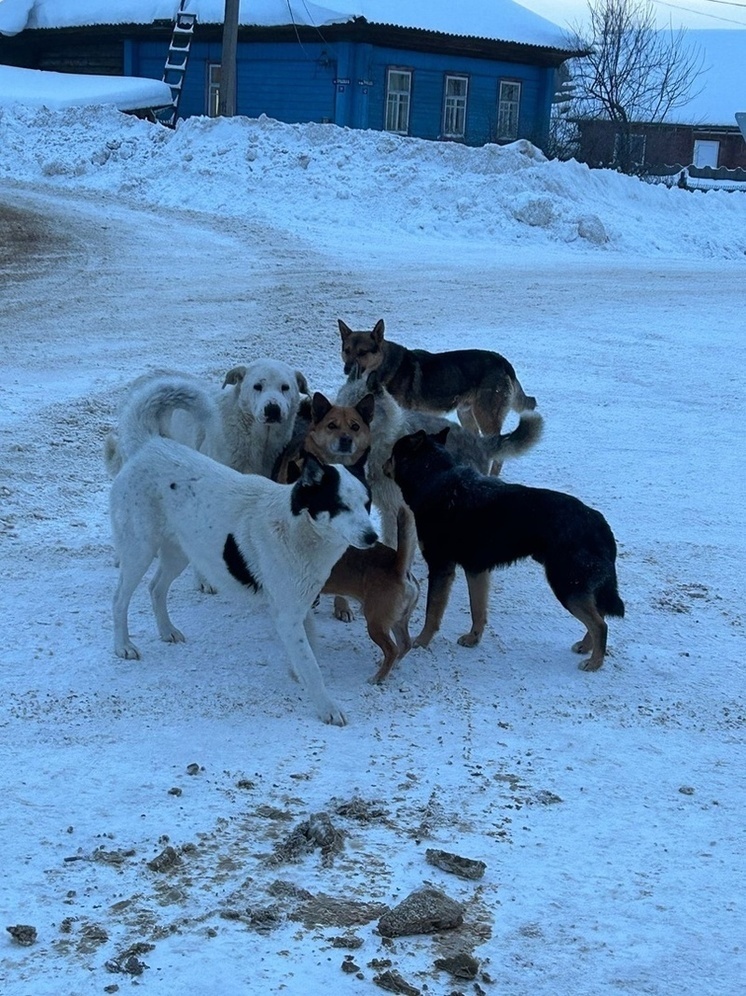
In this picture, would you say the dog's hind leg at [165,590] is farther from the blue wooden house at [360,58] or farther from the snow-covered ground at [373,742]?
the blue wooden house at [360,58]

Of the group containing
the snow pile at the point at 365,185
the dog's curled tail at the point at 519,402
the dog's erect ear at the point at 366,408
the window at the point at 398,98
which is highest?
the window at the point at 398,98

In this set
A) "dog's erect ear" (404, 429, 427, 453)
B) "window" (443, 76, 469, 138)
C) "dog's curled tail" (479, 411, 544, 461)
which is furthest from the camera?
"window" (443, 76, 469, 138)

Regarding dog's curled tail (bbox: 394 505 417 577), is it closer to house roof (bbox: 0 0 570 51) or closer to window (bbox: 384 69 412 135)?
house roof (bbox: 0 0 570 51)

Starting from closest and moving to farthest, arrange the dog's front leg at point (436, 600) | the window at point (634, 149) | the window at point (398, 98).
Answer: the dog's front leg at point (436, 600) → the window at point (398, 98) → the window at point (634, 149)

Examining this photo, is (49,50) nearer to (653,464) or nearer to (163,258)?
(163,258)

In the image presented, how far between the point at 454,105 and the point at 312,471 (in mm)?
34011

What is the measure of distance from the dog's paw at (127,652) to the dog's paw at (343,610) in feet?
3.89

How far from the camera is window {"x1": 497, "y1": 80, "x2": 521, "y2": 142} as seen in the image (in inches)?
1457

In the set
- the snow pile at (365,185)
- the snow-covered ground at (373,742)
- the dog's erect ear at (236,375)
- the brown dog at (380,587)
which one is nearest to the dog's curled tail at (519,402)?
the snow-covered ground at (373,742)

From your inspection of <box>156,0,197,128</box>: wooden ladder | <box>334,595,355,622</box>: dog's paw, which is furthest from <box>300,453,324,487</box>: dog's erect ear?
<box>156,0,197,128</box>: wooden ladder

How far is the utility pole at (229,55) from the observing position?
2667 cm

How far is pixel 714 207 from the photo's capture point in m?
25.5

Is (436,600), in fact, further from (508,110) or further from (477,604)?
(508,110)

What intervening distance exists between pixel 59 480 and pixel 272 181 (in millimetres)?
14453
